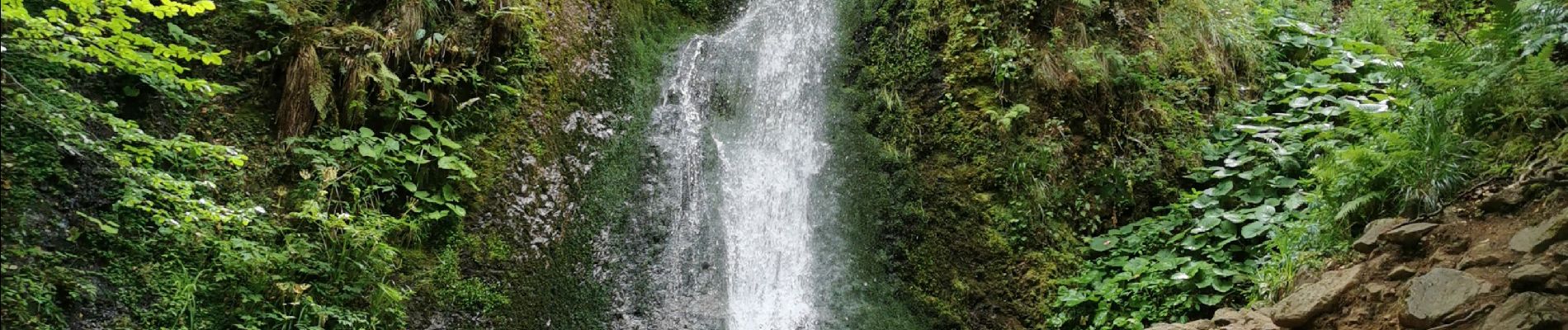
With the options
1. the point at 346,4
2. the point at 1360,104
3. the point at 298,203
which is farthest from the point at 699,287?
the point at 1360,104

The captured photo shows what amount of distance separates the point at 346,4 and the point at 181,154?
1.57m

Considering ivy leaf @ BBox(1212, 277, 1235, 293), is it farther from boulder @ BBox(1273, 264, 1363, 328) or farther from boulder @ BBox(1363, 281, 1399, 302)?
boulder @ BBox(1363, 281, 1399, 302)

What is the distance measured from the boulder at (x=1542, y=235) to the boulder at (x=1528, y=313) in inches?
11.8

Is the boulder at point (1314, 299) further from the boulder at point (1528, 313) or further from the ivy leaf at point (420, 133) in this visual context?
the ivy leaf at point (420, 133)

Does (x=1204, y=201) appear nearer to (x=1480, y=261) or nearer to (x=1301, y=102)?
(x=1301, y=102)

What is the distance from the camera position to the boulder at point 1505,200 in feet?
12.8

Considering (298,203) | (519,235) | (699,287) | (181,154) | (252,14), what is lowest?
(699,287)

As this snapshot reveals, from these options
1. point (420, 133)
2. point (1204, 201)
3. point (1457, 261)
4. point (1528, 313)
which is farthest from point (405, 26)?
point (1528, 313)

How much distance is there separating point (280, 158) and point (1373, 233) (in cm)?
616

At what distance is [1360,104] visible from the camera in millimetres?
5926

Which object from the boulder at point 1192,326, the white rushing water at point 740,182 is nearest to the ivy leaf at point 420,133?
the white rushing water at point 740,182

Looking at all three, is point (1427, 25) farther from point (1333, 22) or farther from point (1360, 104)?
point (1360, 104)

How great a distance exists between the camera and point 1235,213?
222 inches

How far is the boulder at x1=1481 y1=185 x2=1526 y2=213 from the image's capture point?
390 centimetres
